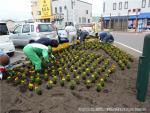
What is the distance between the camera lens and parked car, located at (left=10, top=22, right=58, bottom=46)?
10016mm

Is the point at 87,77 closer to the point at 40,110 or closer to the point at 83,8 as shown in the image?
the point at 40,110

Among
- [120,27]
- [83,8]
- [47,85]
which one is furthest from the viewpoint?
[83,8]

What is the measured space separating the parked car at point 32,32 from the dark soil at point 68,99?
5.77 metres

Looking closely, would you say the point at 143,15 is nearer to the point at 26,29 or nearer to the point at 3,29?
the point at 26,29

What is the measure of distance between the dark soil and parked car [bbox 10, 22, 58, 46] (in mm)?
5771

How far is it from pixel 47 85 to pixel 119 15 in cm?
4090

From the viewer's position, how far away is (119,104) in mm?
3605

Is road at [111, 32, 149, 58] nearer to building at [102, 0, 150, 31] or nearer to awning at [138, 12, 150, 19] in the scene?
building at [102, 0, 150, 31]

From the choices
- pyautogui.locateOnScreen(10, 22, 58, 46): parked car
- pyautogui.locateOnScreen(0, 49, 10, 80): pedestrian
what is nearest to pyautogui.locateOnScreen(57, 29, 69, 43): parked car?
pyautogui.locateOnScreen(10, 22, 58, 46): parked car

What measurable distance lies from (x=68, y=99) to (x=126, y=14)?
1588 inches

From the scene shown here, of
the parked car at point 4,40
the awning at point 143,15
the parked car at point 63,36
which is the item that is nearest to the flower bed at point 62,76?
the parked car at point 4,40

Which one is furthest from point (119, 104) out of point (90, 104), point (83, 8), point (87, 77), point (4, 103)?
point (83, 8)

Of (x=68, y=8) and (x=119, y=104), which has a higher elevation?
(x=68, y=8)

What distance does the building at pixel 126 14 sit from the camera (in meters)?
36.7
